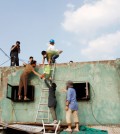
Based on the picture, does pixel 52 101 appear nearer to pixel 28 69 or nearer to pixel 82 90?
pixel 82 90

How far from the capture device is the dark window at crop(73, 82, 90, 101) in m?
11.6

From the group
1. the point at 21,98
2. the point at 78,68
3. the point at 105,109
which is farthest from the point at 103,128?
the point at 21,98

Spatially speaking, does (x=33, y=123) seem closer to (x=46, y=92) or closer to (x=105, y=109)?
(x=46, y=92)

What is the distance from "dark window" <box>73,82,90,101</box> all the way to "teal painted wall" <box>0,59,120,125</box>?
0.58 feet

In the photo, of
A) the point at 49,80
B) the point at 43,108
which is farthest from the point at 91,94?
the point at 43,108

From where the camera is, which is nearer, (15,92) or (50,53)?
(50,53)

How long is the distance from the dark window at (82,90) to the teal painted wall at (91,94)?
0.58 ft

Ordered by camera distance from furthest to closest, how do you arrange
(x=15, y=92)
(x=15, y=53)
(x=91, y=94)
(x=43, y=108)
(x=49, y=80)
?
(x=15, y=53) → (x=15, y=92) → (x=49, y=80) → (x=43, y=108) → (x=91, y=94)

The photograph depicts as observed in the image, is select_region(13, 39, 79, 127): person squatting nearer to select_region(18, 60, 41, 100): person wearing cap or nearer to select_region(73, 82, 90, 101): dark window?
select_region(18, 60, 41, 100): person wearing cap

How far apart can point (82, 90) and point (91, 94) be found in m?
0.86

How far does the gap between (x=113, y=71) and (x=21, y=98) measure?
402 cm

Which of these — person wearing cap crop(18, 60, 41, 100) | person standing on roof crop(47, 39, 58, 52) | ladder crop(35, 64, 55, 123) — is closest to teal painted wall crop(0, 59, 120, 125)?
ladder crop(35, 64, 55, 123)

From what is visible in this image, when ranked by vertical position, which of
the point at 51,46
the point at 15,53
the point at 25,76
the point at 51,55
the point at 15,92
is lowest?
the point at 15,92

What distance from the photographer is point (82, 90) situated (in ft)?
41.1
